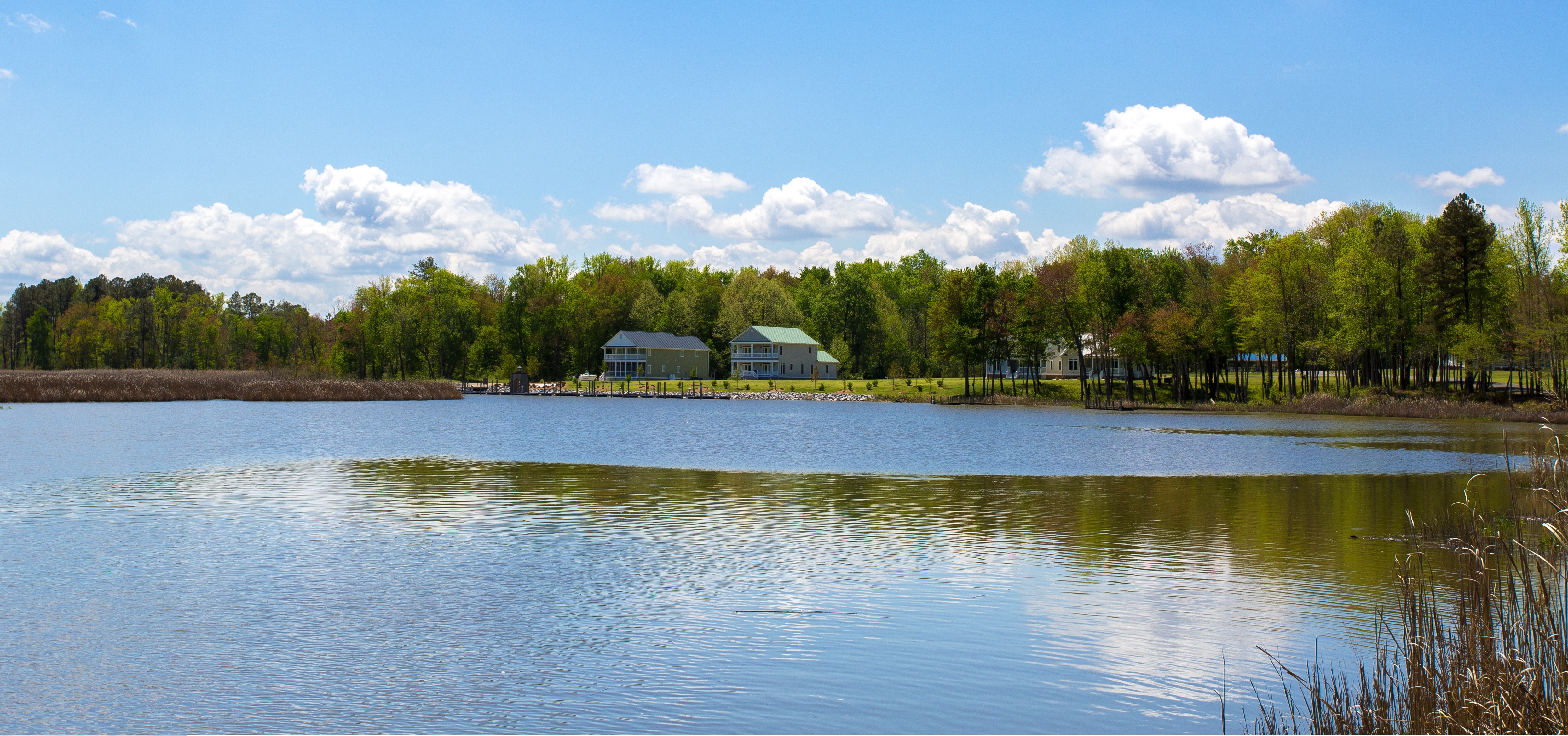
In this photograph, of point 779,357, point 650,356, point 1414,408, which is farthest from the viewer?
point 650,356

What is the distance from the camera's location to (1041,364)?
112 m

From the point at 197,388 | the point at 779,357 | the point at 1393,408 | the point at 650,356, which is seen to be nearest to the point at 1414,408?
the point at 1393,408

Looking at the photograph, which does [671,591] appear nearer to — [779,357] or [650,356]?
[779,357]

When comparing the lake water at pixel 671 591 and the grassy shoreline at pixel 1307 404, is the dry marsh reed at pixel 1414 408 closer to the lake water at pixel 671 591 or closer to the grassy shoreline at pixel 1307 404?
the grassy shoreline at pixel 1307 404

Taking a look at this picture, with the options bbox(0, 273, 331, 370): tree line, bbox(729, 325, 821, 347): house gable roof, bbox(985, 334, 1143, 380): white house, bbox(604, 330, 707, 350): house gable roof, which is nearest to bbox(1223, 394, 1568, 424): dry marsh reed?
bbox(985, 334, 1143, 380): white house

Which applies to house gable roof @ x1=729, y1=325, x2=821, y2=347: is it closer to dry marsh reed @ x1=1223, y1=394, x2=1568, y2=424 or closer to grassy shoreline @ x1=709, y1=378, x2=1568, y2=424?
grassy shoreline @ x1=709, y1=378, x2=1568, y2=424

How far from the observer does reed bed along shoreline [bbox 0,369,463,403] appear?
226 ft

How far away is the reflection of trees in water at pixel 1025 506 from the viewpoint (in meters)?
16.2

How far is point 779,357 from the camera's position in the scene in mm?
126500

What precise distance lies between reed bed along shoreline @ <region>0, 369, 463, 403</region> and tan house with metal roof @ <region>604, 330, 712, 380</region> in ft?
95.1

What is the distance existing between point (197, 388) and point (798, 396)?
53788mm

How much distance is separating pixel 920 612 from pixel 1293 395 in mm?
70799

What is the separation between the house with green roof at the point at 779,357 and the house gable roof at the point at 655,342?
5.45m

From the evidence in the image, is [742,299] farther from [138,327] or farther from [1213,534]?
[1213,534]
